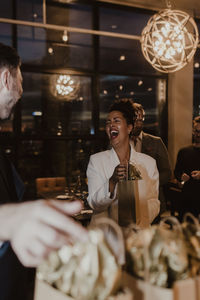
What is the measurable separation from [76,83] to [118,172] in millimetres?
4167

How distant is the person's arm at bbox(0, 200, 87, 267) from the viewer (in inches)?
25.3

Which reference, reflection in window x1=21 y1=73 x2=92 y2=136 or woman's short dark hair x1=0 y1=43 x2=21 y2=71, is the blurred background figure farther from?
woman's short dark hair x1=0 y1=43 x2=21 y2=71

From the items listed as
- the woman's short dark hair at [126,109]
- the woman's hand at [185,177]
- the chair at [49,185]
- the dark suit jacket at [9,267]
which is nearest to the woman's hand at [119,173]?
the woman's short dark hair at [126,109]

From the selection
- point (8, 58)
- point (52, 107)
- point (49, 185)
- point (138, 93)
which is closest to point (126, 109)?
point (8, 58)

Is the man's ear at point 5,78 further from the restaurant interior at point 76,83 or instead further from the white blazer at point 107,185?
the restaurant interior at point 76,83

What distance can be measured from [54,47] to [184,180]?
10.6ft

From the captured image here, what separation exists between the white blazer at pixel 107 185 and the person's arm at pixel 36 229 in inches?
50.1

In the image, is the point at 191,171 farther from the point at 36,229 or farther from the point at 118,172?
the point at 36,229

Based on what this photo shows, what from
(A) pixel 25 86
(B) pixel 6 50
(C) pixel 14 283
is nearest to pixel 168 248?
(C) pixel 14 283

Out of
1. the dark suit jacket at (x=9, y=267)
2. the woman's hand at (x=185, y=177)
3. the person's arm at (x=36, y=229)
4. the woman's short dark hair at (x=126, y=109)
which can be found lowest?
the woman's hand at (x=185, y=177)

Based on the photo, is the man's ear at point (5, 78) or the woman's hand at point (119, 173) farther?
the woman's hand at point (119, 173)

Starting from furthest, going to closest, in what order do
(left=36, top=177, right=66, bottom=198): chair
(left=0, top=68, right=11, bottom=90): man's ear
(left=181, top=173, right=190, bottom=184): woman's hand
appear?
(left=36, top=177, right=66, bottom=198): chair, (left=181, top=173, right=190, bottom=184): woman's hand, (left=0, top=68, right=11, bottom=90): man's ear

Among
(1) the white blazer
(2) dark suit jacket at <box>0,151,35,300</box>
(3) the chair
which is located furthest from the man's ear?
(3) the chair

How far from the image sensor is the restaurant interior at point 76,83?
5.50 meters
